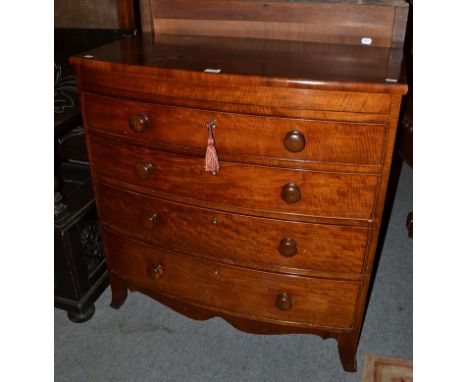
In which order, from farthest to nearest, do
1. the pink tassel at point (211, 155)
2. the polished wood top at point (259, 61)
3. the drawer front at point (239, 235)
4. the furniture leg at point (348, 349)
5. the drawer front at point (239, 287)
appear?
the furniture leg at point (348, 349), the drawer front at point (239, 287), the drawer front at point (239, 235), the pink tassel at point (211, 155), the polished wood top at point (259, 61)

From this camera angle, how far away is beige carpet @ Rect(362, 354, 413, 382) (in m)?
1.68

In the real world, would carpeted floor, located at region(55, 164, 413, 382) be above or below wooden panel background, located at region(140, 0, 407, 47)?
below

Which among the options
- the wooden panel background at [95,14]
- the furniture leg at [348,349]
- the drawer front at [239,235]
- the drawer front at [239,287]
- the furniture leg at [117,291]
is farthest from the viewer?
the wooden panel background at [95,14]

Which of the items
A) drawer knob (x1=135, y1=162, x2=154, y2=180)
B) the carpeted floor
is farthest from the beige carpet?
drawer knob (x1=135, y1=162, x2=154, y2=180)


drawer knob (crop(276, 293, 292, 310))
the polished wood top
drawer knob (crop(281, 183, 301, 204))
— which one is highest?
the polished wood top

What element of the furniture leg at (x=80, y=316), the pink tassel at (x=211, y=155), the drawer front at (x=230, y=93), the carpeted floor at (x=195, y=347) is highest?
the drawer front at (x=230, y=93)

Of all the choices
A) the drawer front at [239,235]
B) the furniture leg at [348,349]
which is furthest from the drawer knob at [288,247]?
the furniture leg at [348,349]

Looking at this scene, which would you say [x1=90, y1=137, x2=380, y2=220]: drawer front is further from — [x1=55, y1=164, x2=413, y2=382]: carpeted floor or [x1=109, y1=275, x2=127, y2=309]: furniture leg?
[x1=55, y1=164, x2=413, y2=382]: carpeted floor

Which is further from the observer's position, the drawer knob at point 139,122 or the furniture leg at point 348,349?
the furniture leg at point 348,349

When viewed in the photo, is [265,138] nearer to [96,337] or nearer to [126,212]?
[126,212]

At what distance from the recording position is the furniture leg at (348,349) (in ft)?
5.33

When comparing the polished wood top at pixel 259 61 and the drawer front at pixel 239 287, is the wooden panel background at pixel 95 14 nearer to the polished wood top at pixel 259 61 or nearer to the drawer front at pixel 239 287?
the polished wood top at pixel 259 61

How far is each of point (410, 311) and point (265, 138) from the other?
121 cm

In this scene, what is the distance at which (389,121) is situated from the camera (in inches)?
46.3
